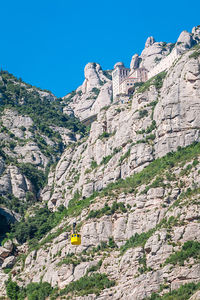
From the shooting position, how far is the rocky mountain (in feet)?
262

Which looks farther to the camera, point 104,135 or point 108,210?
point 104,135

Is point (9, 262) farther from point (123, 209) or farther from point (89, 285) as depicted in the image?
point (89, 285)

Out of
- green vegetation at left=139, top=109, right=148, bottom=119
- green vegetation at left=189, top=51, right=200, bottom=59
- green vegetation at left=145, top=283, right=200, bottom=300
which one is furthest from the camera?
green vegetation at left=139, top=109, right=148, bottom=119

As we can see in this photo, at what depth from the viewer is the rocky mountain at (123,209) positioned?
79812 millimetres

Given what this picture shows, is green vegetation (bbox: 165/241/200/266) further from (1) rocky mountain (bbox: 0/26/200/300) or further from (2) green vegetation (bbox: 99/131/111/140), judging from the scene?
(2) green vegetation (bbox: 99/131/111/140)

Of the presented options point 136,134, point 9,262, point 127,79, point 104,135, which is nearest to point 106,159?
point 136,134

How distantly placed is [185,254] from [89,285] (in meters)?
15.4

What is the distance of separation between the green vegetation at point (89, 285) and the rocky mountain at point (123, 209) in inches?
5.9

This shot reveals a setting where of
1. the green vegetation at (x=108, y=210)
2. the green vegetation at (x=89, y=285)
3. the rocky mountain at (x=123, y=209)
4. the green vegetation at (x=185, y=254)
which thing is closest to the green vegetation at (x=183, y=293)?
the rocky mountain at (x=123, y=209)

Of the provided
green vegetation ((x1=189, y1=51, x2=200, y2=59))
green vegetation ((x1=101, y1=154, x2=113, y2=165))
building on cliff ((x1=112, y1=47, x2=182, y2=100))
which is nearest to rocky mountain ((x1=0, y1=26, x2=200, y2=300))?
green vegetation ((x1=189, y1=51, x2=200, y2=59))

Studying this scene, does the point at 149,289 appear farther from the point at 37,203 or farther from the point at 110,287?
the point at 37,203

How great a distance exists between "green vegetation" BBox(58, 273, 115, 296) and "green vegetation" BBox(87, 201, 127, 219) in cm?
1277

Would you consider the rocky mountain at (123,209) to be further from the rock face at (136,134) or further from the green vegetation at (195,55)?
the rock face at (136,134)

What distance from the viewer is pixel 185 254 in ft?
251
